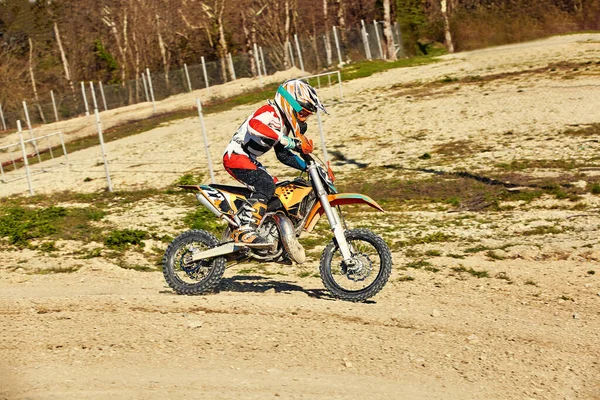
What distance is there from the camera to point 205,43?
67.7 metres

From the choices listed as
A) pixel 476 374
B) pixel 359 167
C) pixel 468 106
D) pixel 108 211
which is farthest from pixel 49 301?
pixel 468 106

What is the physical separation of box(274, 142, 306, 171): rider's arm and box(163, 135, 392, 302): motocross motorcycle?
0.25 ft

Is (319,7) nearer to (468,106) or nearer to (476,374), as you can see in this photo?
(468,106)

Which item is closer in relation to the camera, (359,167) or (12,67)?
(359,167)

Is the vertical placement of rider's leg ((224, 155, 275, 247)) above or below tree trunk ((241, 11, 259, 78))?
below

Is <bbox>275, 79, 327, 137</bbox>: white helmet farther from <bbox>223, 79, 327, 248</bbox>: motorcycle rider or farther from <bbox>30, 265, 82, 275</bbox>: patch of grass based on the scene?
<bbox>30, 265, 82, 275</bbox>: patch of grass

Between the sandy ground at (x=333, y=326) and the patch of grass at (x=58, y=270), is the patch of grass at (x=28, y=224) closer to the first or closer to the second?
the sandy ground at (x=333, y=326)

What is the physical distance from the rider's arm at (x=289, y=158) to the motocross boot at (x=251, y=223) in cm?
57

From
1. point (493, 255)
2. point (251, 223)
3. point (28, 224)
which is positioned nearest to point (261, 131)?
point (251, 223)

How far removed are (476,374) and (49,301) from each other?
526 cm

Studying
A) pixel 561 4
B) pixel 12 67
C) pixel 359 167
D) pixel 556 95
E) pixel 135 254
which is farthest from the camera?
pixel 12 67

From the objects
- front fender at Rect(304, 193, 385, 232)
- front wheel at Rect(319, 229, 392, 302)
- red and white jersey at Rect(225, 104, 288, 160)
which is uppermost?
red and white jersey at Rect(225, 104, 288, 160)

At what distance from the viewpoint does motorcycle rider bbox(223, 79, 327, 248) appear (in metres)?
9.23

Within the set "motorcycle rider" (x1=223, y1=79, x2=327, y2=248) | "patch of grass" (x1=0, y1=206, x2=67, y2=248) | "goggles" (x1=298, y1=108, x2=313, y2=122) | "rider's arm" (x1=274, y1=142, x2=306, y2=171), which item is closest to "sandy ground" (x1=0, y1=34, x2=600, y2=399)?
"patch of grass" (x1=0, y1=206, x2=67, y2=248)
